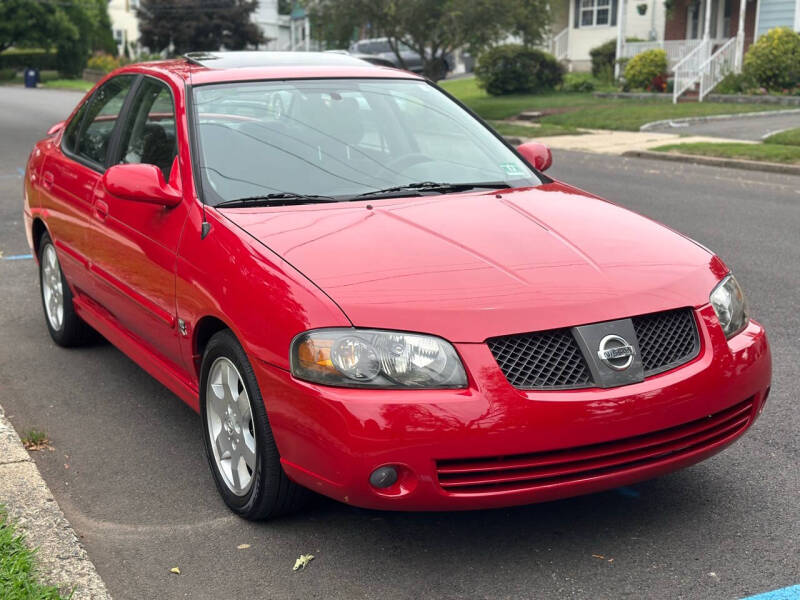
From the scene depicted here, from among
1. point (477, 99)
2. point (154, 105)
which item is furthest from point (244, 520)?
point (477, 99)

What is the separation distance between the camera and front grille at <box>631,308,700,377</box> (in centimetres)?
344

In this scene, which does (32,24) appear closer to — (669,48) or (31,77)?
(31,77)

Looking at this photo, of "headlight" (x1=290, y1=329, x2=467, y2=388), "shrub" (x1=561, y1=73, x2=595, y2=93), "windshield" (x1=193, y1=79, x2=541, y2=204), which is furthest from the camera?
"shrub" (x1=561, y1=73, x2=595, y2=93)

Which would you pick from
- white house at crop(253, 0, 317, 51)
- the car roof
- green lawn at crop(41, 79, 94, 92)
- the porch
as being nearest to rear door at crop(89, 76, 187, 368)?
the car roof

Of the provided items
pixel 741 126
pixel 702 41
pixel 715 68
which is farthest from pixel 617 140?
pixel 702 41

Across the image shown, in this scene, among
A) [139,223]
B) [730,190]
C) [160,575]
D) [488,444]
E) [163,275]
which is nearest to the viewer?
[488,444]

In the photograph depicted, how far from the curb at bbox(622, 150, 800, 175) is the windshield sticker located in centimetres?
1107

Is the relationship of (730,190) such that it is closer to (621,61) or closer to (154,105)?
(154,105)

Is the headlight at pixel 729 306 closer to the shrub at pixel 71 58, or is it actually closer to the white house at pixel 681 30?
the white house at pixel 681 30

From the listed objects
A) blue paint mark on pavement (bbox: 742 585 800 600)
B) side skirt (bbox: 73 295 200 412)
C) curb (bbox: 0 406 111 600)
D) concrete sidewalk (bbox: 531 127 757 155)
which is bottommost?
concrete sidewalk (bbox: 531 127 757 155)

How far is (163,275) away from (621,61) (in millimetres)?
31588

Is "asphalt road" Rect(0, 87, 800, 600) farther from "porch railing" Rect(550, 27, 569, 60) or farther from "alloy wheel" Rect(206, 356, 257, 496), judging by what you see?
"porch railing" Rect(550, 27, 569, 60)

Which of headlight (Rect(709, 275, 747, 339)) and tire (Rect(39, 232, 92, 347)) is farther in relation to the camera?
tire (Rect(39, 232, 92, 347))

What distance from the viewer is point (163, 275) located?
433 cm
